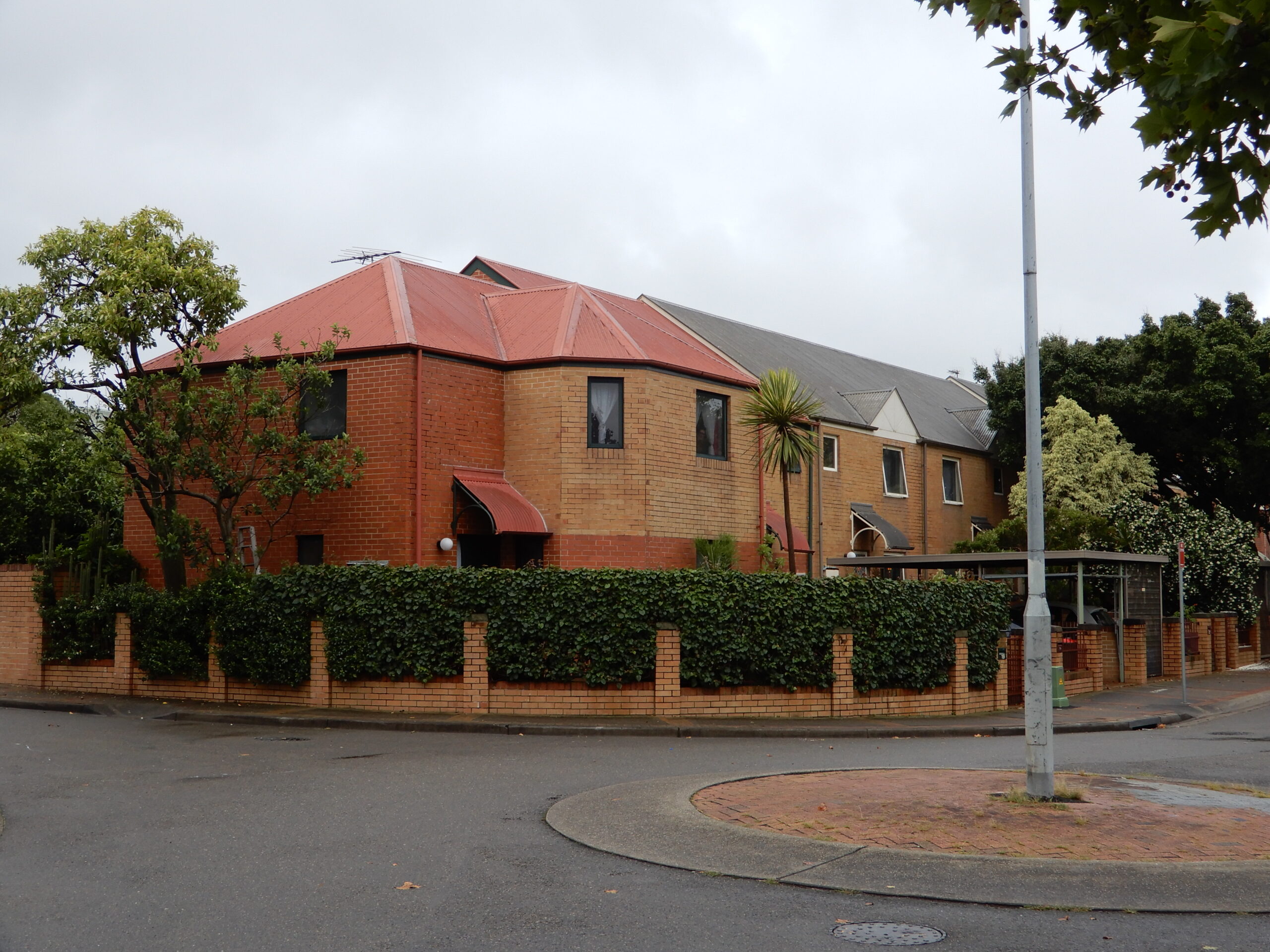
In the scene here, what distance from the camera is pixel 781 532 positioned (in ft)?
86.0

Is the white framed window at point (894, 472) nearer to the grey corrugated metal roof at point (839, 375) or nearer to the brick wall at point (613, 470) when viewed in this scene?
the grey corrugated metal roof at point (839, 375)

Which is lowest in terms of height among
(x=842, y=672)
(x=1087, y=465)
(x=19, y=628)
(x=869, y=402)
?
(x=842, y=672)

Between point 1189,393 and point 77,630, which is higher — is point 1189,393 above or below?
above

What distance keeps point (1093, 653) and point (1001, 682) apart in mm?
4933

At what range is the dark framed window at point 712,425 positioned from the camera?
79.6ft

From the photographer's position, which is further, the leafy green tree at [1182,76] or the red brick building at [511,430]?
the red brick building at [511,430]

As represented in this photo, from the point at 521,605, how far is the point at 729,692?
338 cm

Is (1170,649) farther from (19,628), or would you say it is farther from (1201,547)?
(19,628)

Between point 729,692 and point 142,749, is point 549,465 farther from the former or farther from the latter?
point 142,749

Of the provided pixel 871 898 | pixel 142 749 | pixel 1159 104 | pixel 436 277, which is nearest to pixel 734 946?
pixel 871 898

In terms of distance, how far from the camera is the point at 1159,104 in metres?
5.39

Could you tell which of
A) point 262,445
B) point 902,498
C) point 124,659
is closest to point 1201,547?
point 902,498

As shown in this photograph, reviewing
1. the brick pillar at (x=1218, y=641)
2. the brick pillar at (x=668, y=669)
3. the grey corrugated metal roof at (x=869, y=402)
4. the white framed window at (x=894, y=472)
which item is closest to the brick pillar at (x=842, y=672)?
the brick pillar at (x=668, y=669)

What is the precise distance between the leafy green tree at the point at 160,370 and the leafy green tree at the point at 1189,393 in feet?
75.0
